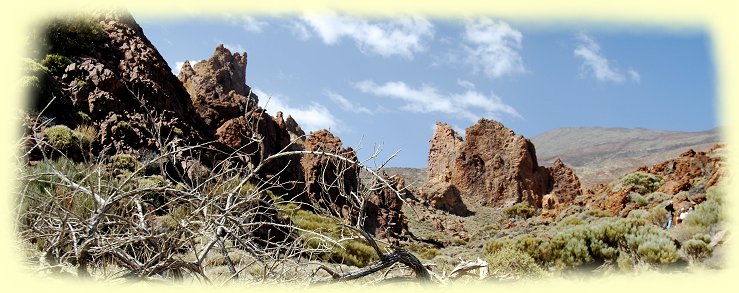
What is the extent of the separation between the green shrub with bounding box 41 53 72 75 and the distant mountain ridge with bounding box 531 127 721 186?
79.8 metres

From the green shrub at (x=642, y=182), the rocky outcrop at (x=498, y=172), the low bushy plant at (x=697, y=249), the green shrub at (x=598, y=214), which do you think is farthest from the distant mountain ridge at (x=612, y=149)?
the low bushy plant at (x=697, y=249)

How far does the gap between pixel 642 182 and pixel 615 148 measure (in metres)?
127

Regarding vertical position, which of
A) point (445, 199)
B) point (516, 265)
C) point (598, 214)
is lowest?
point (516, 265)

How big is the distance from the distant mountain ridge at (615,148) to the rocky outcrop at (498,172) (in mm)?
25170

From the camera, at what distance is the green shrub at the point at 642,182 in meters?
26.9

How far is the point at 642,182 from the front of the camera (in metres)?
28.4

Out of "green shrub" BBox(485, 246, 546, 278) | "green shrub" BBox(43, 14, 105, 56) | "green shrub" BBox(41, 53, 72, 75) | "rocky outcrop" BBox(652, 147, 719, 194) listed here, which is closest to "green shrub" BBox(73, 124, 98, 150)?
"green shrub" BBox(41, 53, 72, 75)

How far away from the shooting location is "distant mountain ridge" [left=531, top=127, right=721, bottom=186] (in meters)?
93.9

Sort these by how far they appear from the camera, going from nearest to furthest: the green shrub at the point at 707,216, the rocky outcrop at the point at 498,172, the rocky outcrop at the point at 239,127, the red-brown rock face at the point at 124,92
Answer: the green shrub at the point at 707,216 < the red-brown rock face at the point at 124,92 < the rocky outcrop at the point at 239,127 < the rocky outcrop at the point at 498,172

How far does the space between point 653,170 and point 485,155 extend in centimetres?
3173

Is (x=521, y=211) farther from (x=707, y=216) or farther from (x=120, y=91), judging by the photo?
(x=120, y=91)

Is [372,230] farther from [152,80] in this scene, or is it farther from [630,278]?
[630,278]

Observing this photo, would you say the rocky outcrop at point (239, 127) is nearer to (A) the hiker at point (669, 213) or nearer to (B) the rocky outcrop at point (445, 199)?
(A) the hiker at point (669, 213)

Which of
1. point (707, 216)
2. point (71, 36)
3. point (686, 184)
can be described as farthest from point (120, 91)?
point (686, 184)
